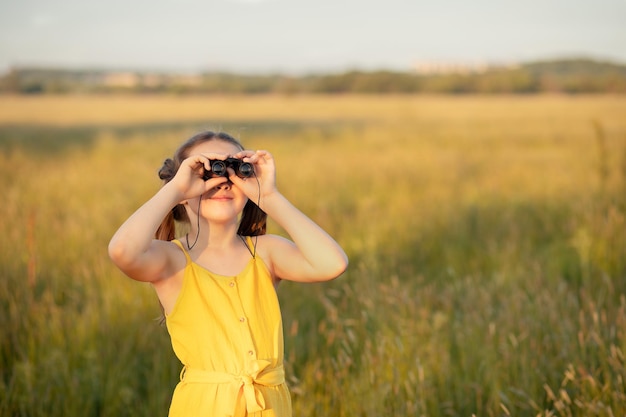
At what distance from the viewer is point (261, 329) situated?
7.88 feet

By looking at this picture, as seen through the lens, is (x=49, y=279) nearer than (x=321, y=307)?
No

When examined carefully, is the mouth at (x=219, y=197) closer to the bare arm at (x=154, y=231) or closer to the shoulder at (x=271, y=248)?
the bare arm at (x=154, y=231)

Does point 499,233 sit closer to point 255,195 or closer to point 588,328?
point 588,328

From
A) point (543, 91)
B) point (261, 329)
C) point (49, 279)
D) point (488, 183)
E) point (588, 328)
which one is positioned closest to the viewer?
point (261, 329)

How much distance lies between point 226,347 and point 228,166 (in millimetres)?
557

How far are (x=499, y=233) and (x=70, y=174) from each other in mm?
6628

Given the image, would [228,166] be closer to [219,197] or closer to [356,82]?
[219,197]

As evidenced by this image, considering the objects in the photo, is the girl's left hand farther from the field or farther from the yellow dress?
the field

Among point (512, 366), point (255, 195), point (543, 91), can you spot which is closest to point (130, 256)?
point (255, 195)

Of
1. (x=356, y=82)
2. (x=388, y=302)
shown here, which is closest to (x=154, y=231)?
(x=388, y=302)

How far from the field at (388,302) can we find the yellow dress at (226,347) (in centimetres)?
53

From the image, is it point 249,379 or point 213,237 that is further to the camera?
point 213,237

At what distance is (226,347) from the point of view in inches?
92.2

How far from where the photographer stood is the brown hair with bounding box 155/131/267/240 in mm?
2572
